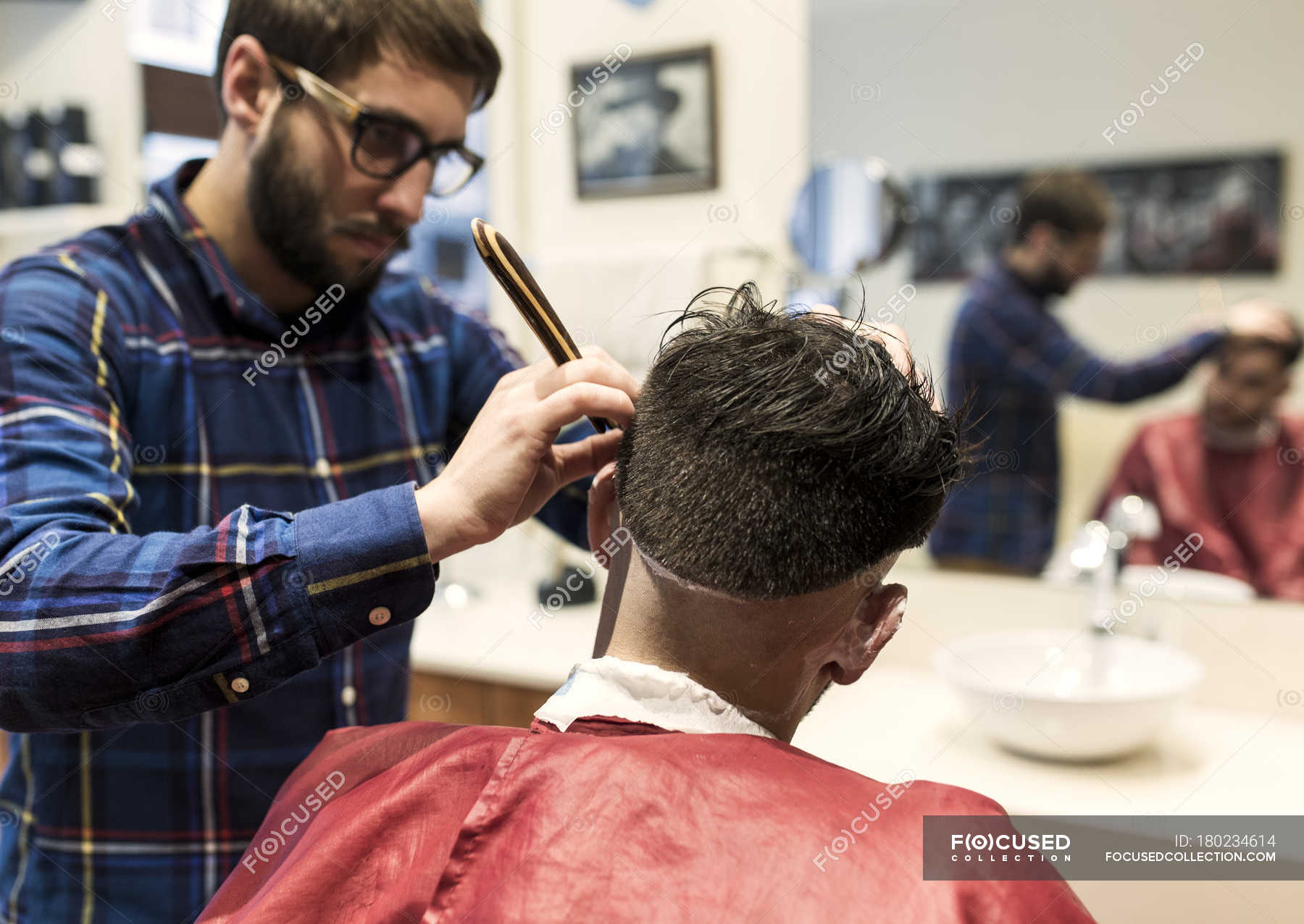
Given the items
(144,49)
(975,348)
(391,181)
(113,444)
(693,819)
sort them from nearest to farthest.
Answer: (693,819), (113,444), (391,181), (975,348), (144,49)

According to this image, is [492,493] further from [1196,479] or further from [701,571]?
[1196,479]

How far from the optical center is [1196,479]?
80.3 inches

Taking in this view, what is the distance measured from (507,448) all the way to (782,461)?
0.26 meters

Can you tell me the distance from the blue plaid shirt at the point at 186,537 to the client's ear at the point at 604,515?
8.6 inches

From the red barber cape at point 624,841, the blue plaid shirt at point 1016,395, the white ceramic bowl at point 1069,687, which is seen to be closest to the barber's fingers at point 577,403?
the red barber cape at point 624,841

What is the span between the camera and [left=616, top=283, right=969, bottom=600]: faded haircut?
906 mm

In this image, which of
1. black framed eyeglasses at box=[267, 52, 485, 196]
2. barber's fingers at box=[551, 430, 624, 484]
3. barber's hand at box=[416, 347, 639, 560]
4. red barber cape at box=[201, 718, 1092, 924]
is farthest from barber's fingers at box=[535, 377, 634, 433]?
black framed eyeglasses at box=[267, 52, 485, 196]

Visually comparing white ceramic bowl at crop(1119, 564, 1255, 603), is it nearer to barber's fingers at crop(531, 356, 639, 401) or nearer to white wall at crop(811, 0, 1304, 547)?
white wall at crop(811, 0, 1304, 547)

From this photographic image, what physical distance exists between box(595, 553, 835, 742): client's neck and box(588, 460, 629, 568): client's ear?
6 cm

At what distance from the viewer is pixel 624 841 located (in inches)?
33.9

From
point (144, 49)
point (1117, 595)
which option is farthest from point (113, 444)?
point (144, 49)

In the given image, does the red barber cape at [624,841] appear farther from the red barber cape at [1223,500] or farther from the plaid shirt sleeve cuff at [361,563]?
the red barber cape at [1223,500]

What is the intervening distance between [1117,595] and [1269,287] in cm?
71

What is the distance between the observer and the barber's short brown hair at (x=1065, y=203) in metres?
2.00
